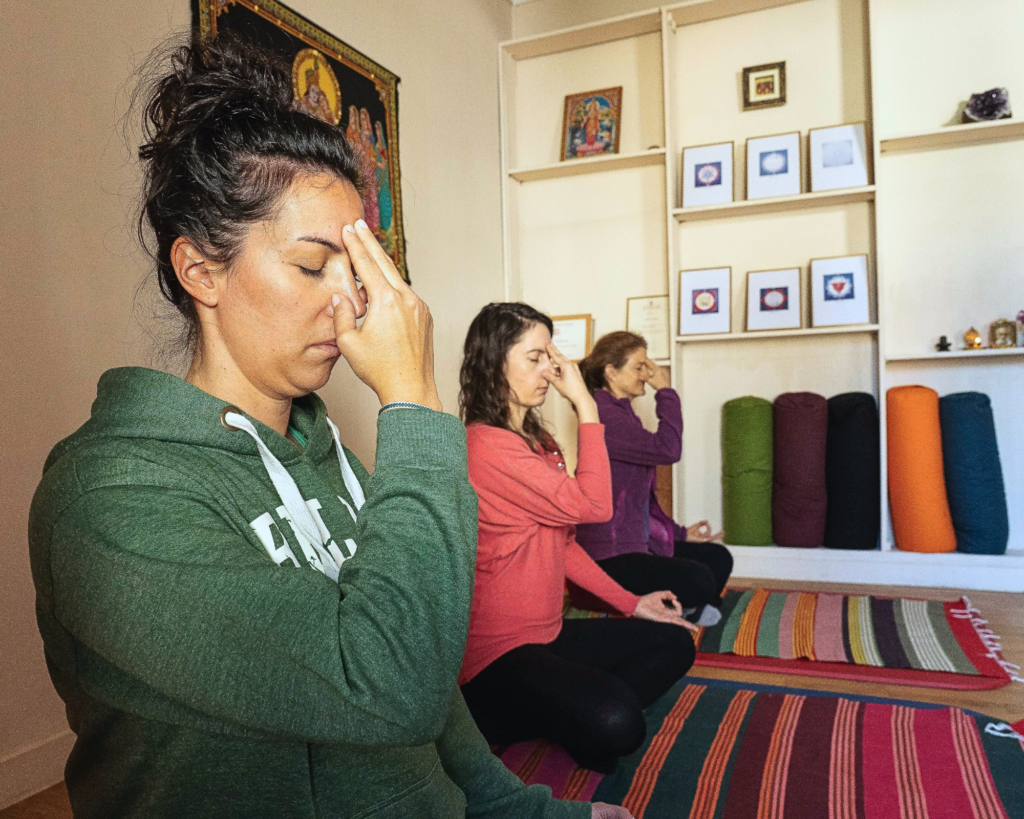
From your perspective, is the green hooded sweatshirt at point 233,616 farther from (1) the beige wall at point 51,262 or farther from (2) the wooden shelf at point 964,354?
(2) the wooden shelf at point 964,354

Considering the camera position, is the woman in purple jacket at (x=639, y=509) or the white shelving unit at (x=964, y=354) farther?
the white shelving unit at (x=964, y=354)

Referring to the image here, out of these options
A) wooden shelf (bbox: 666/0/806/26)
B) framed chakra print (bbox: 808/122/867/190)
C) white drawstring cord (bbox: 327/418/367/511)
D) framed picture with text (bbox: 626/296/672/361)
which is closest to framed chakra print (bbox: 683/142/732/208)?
framed chakra print (bbox: 808/122/867/190)

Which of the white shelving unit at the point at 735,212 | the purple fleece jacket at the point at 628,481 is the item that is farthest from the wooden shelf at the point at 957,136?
the purple fleece jacket at the point at 628,481

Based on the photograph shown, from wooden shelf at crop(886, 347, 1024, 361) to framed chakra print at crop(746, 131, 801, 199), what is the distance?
935mm

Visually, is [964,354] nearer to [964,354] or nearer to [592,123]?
[964,354]

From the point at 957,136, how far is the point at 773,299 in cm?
105

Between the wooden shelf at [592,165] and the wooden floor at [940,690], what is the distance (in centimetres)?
233

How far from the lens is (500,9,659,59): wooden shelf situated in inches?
159

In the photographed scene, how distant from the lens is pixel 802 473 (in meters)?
3.70

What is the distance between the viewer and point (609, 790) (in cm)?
182

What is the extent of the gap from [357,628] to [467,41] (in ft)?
12.7

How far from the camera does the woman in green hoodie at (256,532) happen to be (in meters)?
0.69

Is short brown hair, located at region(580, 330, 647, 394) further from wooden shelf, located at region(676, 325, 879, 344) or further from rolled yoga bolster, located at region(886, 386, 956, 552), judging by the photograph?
rolled yoga bolster, located at region(886, 386, 956, 552)

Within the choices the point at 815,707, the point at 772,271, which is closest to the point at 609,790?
the point at 815,707
